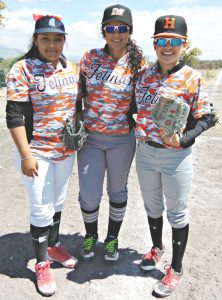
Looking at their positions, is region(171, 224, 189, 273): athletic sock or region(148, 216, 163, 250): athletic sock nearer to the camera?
region(171, 224, 189, 273): athletic sock

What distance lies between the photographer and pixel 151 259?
10.9 ft

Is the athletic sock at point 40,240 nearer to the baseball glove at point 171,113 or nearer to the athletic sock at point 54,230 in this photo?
the athletic sock at point 54,230

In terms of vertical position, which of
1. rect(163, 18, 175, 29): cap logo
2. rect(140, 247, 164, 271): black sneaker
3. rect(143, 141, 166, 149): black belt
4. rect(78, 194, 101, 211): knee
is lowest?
rect(140, 247, 164, 271): black sneaker

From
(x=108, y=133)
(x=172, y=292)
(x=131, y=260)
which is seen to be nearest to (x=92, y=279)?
(x=131, y=260)

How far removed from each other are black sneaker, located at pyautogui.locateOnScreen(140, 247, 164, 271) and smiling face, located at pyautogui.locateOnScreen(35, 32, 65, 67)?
1982 mm

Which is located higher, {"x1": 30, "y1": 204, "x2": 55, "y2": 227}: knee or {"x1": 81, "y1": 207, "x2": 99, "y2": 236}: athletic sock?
{"x1": 30, "y1": 204, "x2": 55, "y2": 227}: knee

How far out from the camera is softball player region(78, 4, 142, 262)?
9.32 feet

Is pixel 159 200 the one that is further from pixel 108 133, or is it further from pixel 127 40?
pixel 127 40

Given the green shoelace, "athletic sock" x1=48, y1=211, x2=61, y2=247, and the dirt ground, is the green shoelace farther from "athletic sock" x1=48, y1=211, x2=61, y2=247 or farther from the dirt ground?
"athletic sock" x1=48, y1=211, x2=61, y2=247

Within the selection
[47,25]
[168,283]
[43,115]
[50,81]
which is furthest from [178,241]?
[47,25]

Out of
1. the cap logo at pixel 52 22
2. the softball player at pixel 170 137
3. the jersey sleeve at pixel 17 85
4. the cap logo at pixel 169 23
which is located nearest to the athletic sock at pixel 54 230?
the softball player at pixel 170 137

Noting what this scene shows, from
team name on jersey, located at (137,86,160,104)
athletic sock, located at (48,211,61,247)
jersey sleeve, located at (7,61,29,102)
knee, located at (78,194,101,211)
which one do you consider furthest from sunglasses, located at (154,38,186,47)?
athletic sock, located at (48,211,61,247)

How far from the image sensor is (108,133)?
2.98m

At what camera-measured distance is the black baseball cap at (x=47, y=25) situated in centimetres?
261
